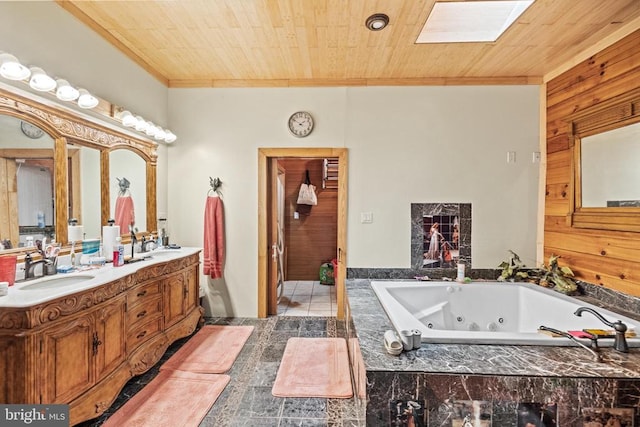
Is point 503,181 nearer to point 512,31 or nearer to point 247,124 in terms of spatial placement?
point 512,31

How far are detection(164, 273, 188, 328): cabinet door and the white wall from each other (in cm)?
67

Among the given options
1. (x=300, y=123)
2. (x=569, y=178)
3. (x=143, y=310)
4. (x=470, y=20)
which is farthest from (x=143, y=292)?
(x=569, y=178)

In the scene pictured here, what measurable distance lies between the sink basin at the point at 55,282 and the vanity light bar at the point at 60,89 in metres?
1.20

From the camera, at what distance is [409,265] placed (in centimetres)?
334

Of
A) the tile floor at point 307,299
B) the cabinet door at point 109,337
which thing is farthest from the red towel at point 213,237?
A: the cabinet door at point 109,337

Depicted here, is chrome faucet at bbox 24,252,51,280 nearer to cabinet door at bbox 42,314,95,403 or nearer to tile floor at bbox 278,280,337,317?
cabinet door at bbox 42,314,95,403

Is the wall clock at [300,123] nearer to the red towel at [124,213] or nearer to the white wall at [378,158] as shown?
the white wall at [378,158]

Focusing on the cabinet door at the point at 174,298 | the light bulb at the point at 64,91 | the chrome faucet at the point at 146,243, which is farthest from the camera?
the chrome faucet at the point at 146,243

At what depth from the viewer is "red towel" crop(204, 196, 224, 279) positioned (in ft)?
11.1

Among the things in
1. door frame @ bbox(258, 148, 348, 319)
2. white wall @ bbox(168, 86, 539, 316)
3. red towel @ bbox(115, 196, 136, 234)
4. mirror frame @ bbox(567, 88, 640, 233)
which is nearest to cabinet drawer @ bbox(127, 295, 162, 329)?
red towel @ bbox(115, 196, 136, 234)

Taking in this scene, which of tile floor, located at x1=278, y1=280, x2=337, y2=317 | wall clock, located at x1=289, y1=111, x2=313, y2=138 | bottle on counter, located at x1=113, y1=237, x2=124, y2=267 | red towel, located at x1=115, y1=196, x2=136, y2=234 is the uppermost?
wall clock, located at x1=289, y1=111, x2=313, y2=138

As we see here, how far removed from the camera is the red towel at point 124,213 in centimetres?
277

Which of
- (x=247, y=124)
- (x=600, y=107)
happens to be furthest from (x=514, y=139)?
(x=247, y=124)

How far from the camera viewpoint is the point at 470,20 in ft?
7.78
